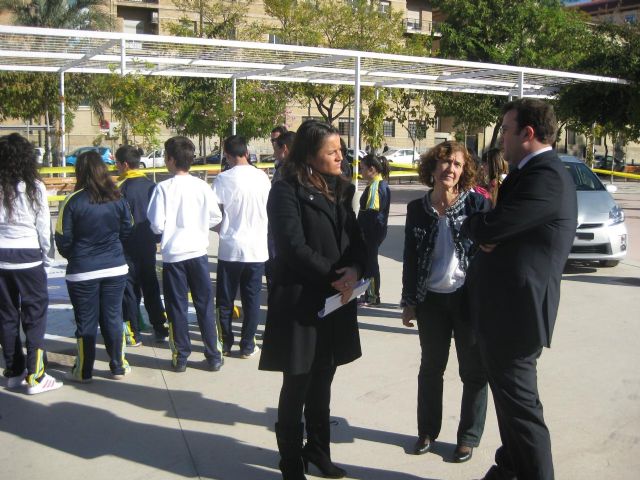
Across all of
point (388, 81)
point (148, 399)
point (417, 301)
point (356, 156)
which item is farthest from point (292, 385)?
point (388, 81)

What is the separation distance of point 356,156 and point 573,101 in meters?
8.84

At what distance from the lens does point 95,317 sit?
5418 millimetres

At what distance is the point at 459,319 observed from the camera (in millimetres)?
4121

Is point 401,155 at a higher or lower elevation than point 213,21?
lower

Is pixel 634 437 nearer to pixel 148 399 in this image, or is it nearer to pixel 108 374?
pixel 148 399

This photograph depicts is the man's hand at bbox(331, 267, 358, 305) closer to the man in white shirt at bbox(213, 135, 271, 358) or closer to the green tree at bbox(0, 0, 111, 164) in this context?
the man in white shirt at bbox(213, 135, 271, 358)

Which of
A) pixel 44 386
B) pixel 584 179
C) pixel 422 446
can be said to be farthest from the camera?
pixel 584 179

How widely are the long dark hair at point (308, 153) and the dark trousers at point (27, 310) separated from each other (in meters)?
2.51

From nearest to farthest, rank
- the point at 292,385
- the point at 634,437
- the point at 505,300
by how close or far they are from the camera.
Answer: the point at 505,300 < the point at 292,385 < the point at 634,437

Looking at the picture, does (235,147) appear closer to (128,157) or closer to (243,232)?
(243,232)

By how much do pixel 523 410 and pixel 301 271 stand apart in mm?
1278

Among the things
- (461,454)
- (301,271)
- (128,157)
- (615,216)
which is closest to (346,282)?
(301,271)

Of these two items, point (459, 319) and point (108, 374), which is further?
point (108, 374)

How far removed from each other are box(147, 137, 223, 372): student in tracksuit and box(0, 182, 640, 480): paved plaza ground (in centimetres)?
31
